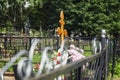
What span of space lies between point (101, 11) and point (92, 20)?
1.79 m

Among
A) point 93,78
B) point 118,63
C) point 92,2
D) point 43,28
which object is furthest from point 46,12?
point 93,78

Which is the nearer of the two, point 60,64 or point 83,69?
point 60,64

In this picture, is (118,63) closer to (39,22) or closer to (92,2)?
(92,2)

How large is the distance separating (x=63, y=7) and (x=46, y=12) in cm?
404

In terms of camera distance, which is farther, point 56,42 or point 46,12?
point 46,12

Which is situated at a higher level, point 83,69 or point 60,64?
point 60,64

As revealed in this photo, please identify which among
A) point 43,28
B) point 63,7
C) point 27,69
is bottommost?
point 43,28

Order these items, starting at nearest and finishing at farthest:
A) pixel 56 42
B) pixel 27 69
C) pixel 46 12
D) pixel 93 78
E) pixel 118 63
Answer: pixel 27 69
pixel 93 78
pixel 56 42
pixel 118 63
pixel 46 12

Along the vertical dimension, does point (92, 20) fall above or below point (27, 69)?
below

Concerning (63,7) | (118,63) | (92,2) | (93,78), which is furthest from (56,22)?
(93,78)

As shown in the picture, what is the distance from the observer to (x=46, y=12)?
162ft

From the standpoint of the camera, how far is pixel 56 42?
33.7 ft

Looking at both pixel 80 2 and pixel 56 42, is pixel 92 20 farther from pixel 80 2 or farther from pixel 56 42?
pixel 56 42

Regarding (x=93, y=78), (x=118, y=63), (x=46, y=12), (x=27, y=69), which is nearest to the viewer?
(x=27, y=69)
